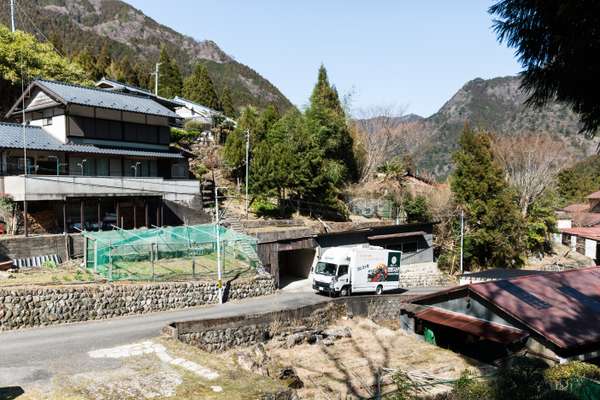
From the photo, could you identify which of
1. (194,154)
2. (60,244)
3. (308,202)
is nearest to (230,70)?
(194,154)

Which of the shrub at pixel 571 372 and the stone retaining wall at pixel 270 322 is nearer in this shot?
the shrub at pixel 571 372

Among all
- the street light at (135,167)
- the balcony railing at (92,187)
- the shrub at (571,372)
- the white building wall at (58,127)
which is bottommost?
the shrub at (571,372)

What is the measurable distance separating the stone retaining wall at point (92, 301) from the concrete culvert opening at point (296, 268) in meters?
7.16

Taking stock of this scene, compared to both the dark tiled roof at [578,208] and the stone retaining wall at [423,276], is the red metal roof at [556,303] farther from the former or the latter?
the dark tiled roof at [578,208]

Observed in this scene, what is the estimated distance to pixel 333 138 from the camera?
3706cm

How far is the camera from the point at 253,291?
23297 millimetres

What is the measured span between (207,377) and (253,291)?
1149cm

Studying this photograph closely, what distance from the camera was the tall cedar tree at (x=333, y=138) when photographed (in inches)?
1433

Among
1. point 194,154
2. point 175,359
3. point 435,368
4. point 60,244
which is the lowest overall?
point 435,368

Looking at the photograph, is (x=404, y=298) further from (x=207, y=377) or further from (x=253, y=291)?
(x=207, y=377)

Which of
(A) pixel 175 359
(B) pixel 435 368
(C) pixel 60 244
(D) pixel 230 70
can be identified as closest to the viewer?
(A) pixel 175 359

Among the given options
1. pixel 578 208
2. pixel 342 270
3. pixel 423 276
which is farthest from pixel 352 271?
pixel 578 208

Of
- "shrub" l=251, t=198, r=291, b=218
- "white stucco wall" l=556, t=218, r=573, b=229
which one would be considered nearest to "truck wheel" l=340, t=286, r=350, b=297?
"shrub" l=251, t=198, r=291, b=218

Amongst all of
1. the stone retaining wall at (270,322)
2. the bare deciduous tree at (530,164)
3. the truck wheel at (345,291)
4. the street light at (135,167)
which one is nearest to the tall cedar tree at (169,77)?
the street light at (135,167)
